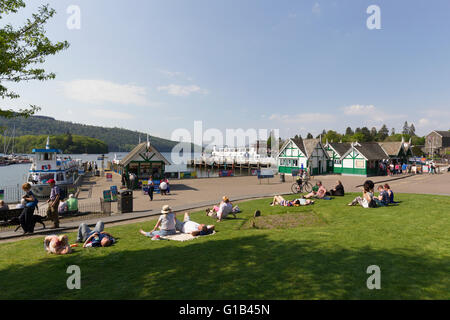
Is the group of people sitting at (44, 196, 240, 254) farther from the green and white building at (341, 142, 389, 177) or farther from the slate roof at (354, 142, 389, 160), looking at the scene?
the slate roof at (354, 142, 389, 160)

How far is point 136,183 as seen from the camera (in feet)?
92.7

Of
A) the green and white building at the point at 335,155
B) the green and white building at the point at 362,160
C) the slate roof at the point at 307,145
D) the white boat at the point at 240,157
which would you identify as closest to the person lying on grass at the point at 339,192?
the green and white building at the point at 362,160

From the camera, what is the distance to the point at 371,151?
1649 inches

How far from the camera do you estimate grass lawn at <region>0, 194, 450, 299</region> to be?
5.02 m

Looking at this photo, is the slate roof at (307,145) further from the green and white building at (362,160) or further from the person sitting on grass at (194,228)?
the person sitting on grass at (194,228)

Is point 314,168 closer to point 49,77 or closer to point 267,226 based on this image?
point 267,226

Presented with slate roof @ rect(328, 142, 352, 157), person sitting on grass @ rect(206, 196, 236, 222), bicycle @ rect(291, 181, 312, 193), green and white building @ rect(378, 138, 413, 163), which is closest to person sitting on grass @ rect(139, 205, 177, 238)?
person sitting on grass @ rect(206, 196, 236, 222)

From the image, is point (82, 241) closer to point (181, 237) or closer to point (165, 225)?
point (165, 225)

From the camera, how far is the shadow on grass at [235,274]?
16.2 feet

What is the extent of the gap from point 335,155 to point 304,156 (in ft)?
19.6

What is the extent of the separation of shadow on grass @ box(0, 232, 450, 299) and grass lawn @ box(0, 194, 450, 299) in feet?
0.07
